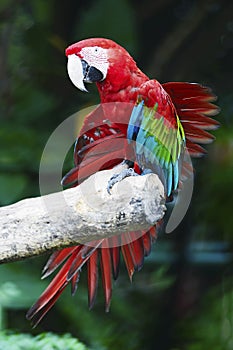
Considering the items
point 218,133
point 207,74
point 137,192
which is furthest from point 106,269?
point 207,74

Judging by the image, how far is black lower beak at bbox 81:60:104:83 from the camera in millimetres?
488

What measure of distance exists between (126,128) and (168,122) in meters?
0.04

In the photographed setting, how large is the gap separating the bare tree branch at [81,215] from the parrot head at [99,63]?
82 millimetres

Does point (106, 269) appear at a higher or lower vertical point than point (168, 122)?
lower

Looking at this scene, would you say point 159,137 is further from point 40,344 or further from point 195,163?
point 195,163

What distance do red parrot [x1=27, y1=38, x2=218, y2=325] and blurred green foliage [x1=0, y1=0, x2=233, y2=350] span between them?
0.47 meters

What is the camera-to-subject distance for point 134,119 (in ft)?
1.61

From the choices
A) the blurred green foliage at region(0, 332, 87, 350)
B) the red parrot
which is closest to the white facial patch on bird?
the red parrot

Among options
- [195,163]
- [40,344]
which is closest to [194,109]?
[40,344]

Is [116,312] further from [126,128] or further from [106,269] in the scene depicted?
[126,128]

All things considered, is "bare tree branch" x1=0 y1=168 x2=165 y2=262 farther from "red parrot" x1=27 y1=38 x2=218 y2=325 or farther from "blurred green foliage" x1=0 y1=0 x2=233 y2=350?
"blurred green foliage" x1=0 y1=0 x2=233 y2=350

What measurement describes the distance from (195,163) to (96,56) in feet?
2.04

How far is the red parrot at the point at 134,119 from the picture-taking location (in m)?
0.49

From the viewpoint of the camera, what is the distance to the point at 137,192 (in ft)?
1.65
